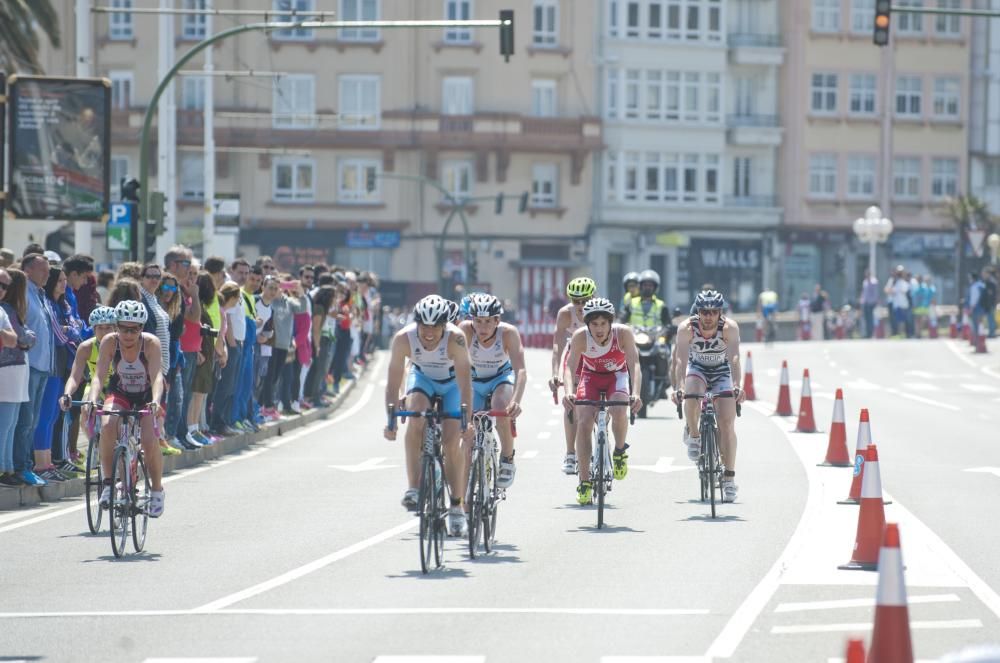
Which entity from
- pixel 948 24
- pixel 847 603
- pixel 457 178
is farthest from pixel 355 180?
pixel 847 603

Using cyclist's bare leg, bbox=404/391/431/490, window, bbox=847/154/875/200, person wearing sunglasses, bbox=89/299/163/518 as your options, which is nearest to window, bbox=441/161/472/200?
window, bbox=847/154/875/200

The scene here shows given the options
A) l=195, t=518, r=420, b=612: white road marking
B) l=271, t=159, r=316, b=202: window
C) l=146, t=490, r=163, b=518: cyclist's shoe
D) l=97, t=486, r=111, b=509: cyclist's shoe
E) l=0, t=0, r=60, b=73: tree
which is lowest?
l=195, t=518, r=420, b=612: white road marking

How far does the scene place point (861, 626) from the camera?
1016 centimetres

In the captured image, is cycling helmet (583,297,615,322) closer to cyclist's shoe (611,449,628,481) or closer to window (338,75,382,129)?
cyclist's shoe (611,449,628,481)

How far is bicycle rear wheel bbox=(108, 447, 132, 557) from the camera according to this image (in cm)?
1341

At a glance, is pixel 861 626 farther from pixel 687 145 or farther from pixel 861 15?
pixel 861 15

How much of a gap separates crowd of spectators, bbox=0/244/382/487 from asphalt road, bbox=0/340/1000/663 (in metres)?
0.71

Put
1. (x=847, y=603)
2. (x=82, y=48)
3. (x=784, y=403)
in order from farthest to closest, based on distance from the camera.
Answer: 1. (x=82, y=48)
2. (x=784, y=403)
3. (x=847, y=603)

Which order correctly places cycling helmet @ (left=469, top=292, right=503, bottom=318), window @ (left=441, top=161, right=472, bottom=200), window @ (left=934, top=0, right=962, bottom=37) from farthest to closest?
window @ (left=934, top=0, right=962, bottom=37), window @ (left=441, top=161, right=472, bottom=200), cycling helmet @ (left=469, top=292, right=503, bottom=318)

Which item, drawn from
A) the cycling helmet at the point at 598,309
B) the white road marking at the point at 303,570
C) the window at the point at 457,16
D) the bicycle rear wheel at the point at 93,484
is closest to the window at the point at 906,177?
the window at the point at 457,16

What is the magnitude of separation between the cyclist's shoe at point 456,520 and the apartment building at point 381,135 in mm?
57463

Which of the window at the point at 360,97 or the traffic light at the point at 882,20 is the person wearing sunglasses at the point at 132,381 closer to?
the traffic light at the point at 882,20

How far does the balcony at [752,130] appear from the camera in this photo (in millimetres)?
76438

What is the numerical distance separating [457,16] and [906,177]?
19.0 metres
